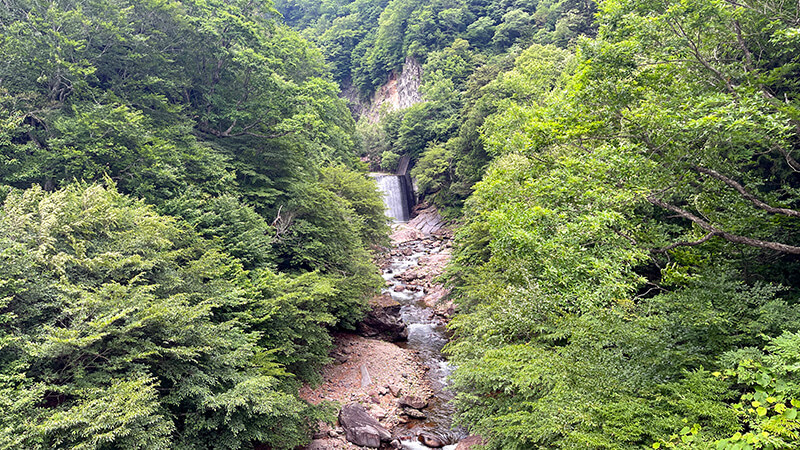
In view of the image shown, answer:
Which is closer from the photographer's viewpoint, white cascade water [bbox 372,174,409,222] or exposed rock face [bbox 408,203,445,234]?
exposed rock face [bbox 408,203,445,234]

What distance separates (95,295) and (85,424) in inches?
87.7

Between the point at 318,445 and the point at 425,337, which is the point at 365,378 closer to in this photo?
the point at 318,445

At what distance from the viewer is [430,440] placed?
9.78m

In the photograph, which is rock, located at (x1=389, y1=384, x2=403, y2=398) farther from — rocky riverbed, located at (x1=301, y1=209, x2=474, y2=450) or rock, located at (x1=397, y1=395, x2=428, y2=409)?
rock, located at (x1=397, y1=395, x2=428, y2=409)

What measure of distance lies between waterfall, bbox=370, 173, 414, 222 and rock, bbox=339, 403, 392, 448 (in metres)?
26.3

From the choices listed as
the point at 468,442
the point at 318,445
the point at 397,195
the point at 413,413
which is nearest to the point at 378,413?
the point at 413,413

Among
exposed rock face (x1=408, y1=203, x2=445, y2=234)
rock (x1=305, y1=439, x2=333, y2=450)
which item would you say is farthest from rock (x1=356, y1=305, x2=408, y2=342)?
exposed rock face (x1=408, y1=203, x2=445, y2=234)

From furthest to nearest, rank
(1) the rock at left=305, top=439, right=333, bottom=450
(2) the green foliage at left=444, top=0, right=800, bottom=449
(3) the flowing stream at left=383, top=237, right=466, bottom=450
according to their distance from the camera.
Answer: (3) the flowing stream at left=383, top=237, right=466, bottom=450, (1) the rock at left=305, top=439, right=333, bottom=450, (2) the green foliage at left=444, top=0, right=800, bottom=449

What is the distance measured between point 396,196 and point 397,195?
0.19m

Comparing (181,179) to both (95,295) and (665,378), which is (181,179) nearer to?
(95,295)

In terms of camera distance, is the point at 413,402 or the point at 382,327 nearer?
the point at 413,402

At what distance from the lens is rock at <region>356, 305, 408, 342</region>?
638 inches

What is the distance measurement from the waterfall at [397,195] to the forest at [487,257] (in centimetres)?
2143

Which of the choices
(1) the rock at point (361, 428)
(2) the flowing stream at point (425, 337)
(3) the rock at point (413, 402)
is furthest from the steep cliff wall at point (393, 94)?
(1) the rock at point (361, 428)
